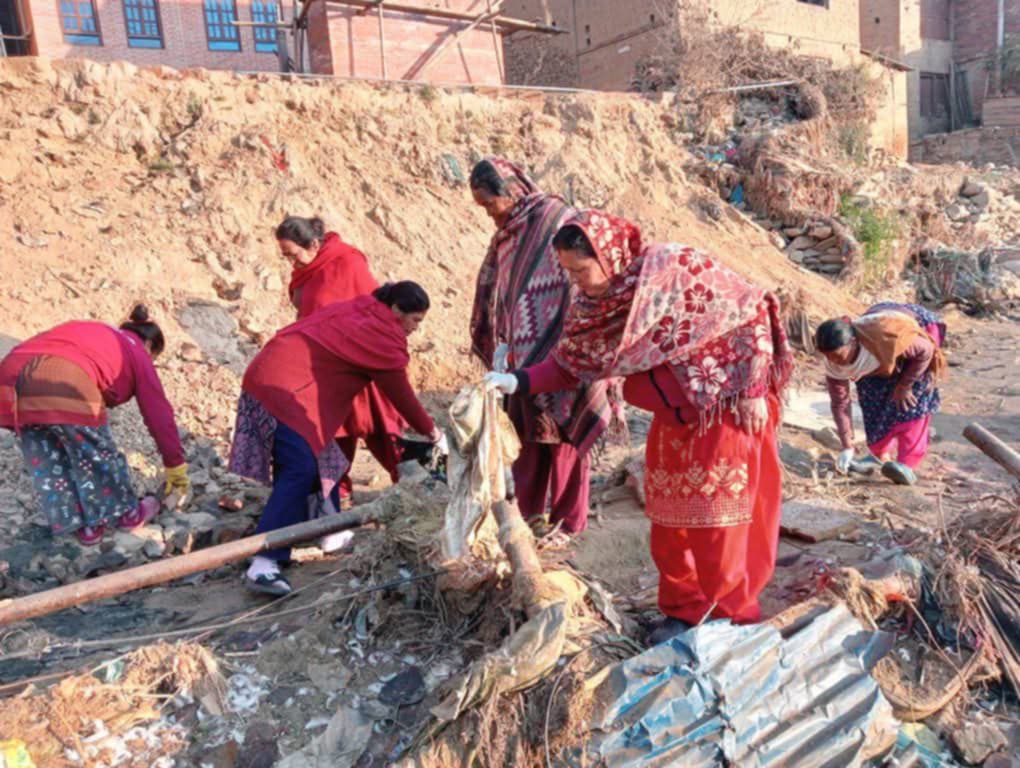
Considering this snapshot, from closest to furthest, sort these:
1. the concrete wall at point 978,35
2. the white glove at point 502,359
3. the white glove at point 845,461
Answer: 1. the white glove at point 502,359
2. the white glove at point 845,461
3. the concrete wall at point 978,35

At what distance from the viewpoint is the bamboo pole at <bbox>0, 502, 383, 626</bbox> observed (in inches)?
94.7

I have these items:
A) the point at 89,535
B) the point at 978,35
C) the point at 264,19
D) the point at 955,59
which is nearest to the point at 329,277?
the point at 89,535

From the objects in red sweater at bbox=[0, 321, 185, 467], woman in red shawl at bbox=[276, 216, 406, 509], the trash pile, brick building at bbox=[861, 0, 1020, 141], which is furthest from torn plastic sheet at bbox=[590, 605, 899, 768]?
brick building at bbox=[861, 0, 1020, 141]

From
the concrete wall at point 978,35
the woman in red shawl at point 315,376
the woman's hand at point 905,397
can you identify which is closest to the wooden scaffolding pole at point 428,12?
the woman in red shawl at point 315,376

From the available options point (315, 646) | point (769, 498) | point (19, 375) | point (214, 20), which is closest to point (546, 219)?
point (769, 498)

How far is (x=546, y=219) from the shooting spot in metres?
3.10

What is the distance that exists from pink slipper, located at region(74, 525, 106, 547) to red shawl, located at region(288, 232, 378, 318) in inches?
60.9

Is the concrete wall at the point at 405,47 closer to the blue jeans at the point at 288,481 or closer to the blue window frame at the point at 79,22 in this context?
the blue window frame at the point at 79,22

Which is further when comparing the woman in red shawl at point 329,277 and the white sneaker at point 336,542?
the woman in red shawl at point 329,277

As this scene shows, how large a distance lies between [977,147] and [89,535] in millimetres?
19606

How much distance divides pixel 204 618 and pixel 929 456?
14.8 feet

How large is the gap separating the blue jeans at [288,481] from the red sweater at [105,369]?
0.77m

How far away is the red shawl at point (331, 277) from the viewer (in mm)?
4141

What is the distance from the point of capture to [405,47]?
990 cm
